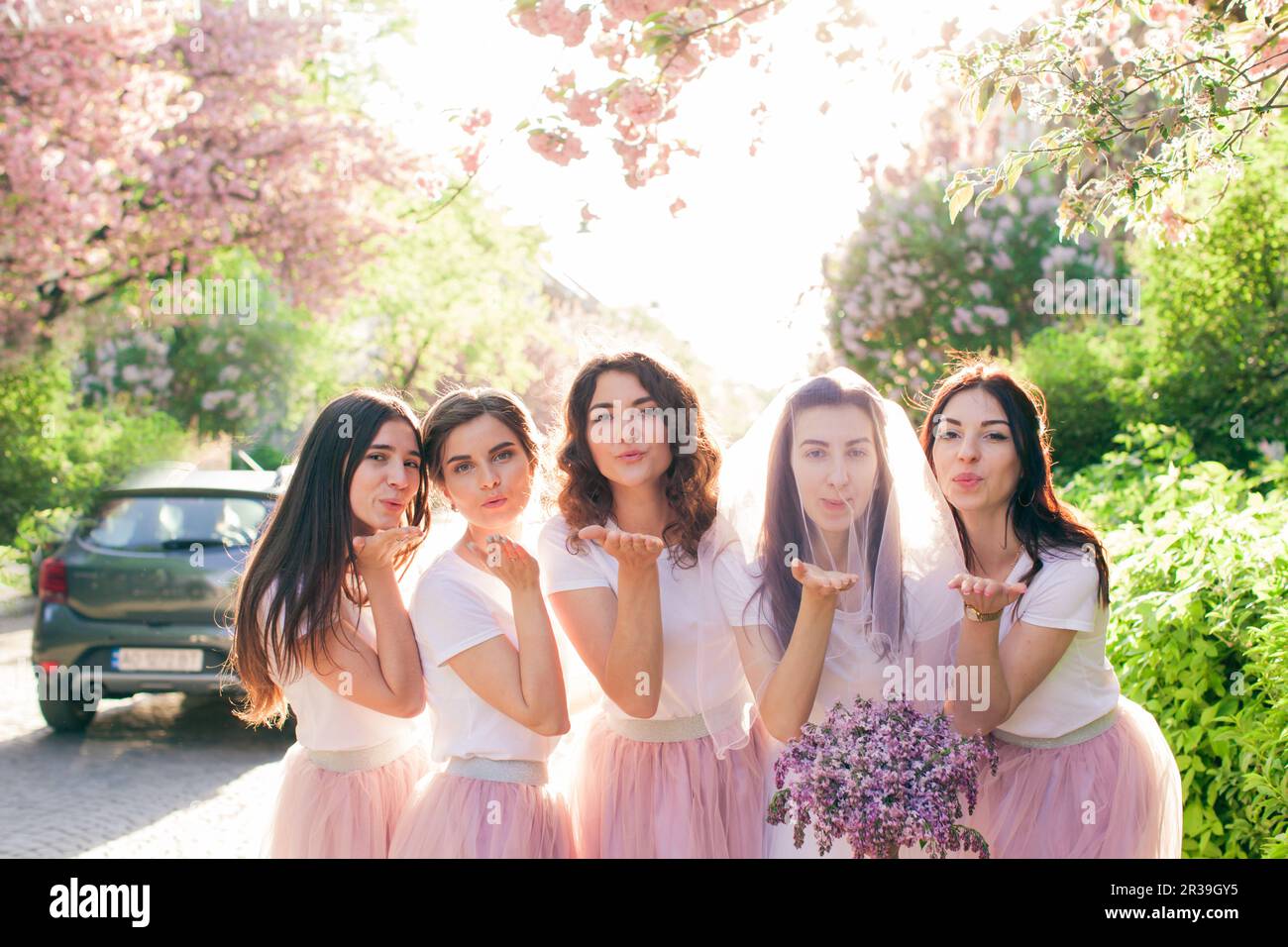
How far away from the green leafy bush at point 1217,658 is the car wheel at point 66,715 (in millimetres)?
6532

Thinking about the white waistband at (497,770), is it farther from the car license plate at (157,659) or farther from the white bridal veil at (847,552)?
the car license plate at (157,659)

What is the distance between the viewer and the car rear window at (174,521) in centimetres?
721

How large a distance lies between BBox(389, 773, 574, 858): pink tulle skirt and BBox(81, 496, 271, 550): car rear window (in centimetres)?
474

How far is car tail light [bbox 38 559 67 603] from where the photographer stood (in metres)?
7.17

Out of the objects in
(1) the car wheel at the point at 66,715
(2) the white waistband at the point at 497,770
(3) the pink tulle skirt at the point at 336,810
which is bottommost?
(1) the car wheel at the point at 66,715

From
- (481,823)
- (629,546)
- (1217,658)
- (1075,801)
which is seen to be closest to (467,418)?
(629,546)

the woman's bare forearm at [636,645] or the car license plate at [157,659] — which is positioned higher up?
the woman's bare forearm at [636,645]

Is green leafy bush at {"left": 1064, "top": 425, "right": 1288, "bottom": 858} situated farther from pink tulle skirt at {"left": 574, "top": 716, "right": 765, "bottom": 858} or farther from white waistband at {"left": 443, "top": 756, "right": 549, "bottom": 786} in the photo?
white waistband at {"left": 443, "top": 756, "right": 549, "bottom": 786}

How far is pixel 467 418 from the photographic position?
299 centimetres

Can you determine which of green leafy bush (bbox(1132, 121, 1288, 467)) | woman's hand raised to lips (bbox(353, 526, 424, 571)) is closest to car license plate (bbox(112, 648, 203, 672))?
woman's hand raised to lips (bbox(353, 526, 424, 571))

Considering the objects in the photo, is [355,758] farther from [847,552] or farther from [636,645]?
[847,552]

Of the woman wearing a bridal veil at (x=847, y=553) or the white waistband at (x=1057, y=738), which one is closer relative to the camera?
the woman wearing a bridal veil at (x=847, y=553)

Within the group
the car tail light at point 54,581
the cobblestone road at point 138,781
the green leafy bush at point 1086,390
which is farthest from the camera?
the green leafy bush at point 1086,390

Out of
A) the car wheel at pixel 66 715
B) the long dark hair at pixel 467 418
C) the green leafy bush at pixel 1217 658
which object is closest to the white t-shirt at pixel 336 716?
the long dark hair at pixel 467 418
